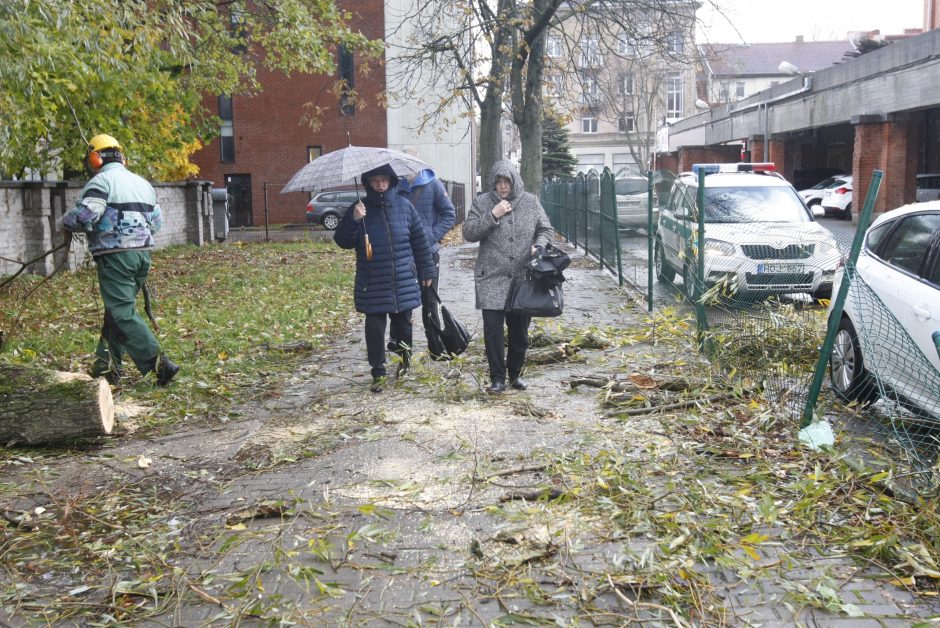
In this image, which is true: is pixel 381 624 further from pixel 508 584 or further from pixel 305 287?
pixel 305 287

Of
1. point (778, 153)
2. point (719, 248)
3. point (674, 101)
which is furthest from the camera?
point (674, 101)

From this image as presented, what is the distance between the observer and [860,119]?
2962cm

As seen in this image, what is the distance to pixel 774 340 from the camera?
7.14m

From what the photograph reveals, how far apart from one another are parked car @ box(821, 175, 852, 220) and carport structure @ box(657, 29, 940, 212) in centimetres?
87

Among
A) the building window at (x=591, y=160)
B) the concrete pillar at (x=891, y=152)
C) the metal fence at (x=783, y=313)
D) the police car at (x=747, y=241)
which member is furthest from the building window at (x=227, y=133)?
the building window at (x=591, y=160)

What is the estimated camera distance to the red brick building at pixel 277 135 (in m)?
38.2

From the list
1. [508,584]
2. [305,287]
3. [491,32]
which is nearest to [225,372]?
[508,584]

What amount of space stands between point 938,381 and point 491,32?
→ 14519 millimetres

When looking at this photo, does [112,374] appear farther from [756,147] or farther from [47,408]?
[756,147]

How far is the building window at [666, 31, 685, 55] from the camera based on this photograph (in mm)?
17219

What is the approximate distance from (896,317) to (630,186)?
824 cm

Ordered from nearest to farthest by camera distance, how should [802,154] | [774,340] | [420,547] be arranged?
[420,547], [774,340], [802,154]

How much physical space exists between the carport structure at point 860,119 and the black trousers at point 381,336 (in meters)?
22.2

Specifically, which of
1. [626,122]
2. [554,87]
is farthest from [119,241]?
[626,122]
